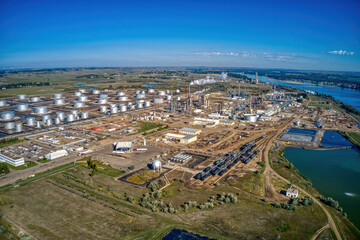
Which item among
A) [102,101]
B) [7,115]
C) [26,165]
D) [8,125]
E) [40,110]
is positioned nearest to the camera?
[26,165]

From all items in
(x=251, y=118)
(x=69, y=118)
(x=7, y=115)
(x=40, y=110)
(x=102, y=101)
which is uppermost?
(x=102, y=101)

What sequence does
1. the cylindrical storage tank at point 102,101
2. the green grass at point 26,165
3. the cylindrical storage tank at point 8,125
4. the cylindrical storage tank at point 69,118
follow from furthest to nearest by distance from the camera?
the cylindrical storage tank at point 102,101
the cylindrical storage tank at point 69,118
the cylindrical storage tank at point 8,125
the green grass at point 26,165

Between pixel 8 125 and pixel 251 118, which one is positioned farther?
pixel 251 118

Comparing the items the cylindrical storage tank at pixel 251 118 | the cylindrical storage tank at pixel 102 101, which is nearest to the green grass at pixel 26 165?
the cylindrical storage tank at pixel 251 118

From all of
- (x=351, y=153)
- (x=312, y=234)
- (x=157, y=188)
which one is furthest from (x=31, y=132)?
(x=351, y=153)

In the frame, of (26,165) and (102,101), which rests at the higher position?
(102,101)

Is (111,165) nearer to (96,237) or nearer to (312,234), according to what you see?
(96,237)

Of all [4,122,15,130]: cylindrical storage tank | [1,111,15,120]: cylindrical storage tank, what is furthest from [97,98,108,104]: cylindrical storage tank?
[4,122,15,130]: cylindrical storage tank

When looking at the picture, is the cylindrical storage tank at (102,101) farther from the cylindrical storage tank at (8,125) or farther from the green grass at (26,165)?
the green grass at (26,165)

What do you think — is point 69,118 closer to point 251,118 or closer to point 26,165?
point 26,165

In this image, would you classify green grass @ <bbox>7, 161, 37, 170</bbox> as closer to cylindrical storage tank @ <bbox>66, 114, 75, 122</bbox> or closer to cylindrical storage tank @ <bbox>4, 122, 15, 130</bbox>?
cylindrical storage tank @ <bbox>4, 122, 15, 130</bbox>

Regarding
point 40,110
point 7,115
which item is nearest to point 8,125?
point 7,115
